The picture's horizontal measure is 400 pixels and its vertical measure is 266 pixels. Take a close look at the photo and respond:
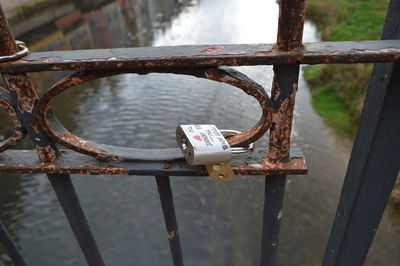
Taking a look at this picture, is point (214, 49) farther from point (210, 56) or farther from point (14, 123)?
point (14, 123)

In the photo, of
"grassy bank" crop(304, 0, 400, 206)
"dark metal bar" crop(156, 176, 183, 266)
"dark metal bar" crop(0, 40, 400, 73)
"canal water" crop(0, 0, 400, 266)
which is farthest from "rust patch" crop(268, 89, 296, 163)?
"grassy bank" crop(304, 0, 400, 206)

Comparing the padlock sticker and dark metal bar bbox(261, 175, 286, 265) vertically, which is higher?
the padlock sticker

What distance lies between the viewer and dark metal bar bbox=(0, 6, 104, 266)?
2.46ft

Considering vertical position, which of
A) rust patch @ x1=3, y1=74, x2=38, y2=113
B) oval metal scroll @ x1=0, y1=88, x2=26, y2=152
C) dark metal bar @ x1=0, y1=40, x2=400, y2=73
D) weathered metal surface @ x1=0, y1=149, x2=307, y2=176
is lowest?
weathered metal surface @ x1=0, y1=149, x2=307, y2=176

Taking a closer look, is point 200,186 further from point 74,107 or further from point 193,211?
point 74,107

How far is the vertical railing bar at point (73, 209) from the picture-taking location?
3.43ft

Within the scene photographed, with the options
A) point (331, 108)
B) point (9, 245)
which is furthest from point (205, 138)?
point (331, 108)

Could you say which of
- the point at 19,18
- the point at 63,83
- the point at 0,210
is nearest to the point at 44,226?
the point at 0,210

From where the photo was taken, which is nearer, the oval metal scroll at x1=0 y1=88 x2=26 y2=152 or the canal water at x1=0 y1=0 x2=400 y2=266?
the oval metal scroll at x1=0 y1=88 x2=26 y2=152

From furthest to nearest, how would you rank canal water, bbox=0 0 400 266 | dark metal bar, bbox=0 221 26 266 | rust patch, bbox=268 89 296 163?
canal water, bbox=0 0 400 266, dark metal bar, bbox=0 221 26 266, rust patch, bbox=268 89 296 163

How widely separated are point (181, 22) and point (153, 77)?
834 cm

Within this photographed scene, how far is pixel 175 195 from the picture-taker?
18.8 feet

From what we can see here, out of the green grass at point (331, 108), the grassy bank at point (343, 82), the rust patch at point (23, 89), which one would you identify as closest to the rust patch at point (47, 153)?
the rust patch at point (23, 89)

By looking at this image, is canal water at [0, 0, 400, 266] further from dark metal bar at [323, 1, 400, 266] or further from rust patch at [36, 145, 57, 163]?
rust patch at [36, 145, 57, 163]
